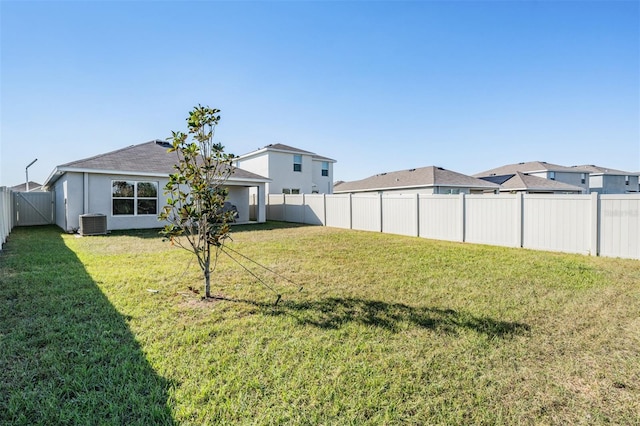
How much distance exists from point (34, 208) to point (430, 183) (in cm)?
2586

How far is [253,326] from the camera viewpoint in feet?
11.9

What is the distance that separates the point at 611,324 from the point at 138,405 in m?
5.20

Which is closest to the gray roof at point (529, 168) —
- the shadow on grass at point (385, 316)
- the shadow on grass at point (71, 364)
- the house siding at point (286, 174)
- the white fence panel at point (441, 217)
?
the house siding at point (286, 174)

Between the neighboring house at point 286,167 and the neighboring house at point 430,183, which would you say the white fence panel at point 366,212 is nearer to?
the neighboring house at point 286,167

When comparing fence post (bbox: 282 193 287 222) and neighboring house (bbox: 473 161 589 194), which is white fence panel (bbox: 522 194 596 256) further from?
neighboring house (bbox: 473 161 589 194)

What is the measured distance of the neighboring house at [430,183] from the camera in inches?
955

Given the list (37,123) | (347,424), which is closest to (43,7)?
(37,123)

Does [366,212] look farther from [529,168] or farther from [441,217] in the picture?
[529,168]

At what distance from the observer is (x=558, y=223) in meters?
8.77

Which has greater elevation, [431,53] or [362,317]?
[431,53]

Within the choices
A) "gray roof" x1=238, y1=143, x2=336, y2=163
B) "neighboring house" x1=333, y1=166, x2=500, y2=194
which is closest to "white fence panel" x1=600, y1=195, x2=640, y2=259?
"neighboring house" x1=333, y1=166, x2=500, y2=194

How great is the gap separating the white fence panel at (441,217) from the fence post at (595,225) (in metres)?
3.57

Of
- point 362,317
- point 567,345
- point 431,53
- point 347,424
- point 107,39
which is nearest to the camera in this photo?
point 347,424

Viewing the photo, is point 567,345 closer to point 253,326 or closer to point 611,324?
point 611,324
